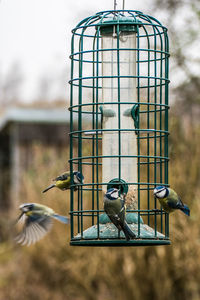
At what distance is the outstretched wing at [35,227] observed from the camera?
6926 mm

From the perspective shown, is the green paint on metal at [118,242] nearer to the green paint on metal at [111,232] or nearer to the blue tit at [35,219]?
the green paint on metal at [111,232]

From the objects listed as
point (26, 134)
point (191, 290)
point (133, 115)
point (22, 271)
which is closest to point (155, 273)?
point (191, 290)

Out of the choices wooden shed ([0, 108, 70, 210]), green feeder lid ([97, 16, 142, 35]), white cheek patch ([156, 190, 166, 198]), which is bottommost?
white cheek patch ([156, 190, 166, 198])

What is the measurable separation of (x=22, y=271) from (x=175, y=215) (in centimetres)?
546

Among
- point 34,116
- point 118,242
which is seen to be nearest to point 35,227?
point 118,242

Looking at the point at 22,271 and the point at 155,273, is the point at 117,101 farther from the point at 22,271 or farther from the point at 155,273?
the point at 22,271

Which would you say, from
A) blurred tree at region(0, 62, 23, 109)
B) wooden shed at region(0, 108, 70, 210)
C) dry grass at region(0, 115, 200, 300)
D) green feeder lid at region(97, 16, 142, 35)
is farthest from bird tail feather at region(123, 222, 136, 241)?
blurred tree at region(0, 62, 23, 109)

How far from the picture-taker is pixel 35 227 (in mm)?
7043

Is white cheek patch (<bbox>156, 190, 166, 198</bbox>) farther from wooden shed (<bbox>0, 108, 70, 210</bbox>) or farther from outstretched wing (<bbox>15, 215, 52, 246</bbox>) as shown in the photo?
wooden shed (<bbox>0, 108, 70, 210</bbox>)

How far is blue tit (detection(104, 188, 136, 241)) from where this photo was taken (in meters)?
5.34

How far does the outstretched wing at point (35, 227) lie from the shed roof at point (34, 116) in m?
15.8

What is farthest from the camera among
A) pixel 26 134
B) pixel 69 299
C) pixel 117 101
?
pixel 26 134

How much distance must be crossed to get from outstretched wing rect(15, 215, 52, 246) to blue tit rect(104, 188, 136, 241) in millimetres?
1723

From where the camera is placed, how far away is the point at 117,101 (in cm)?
601
